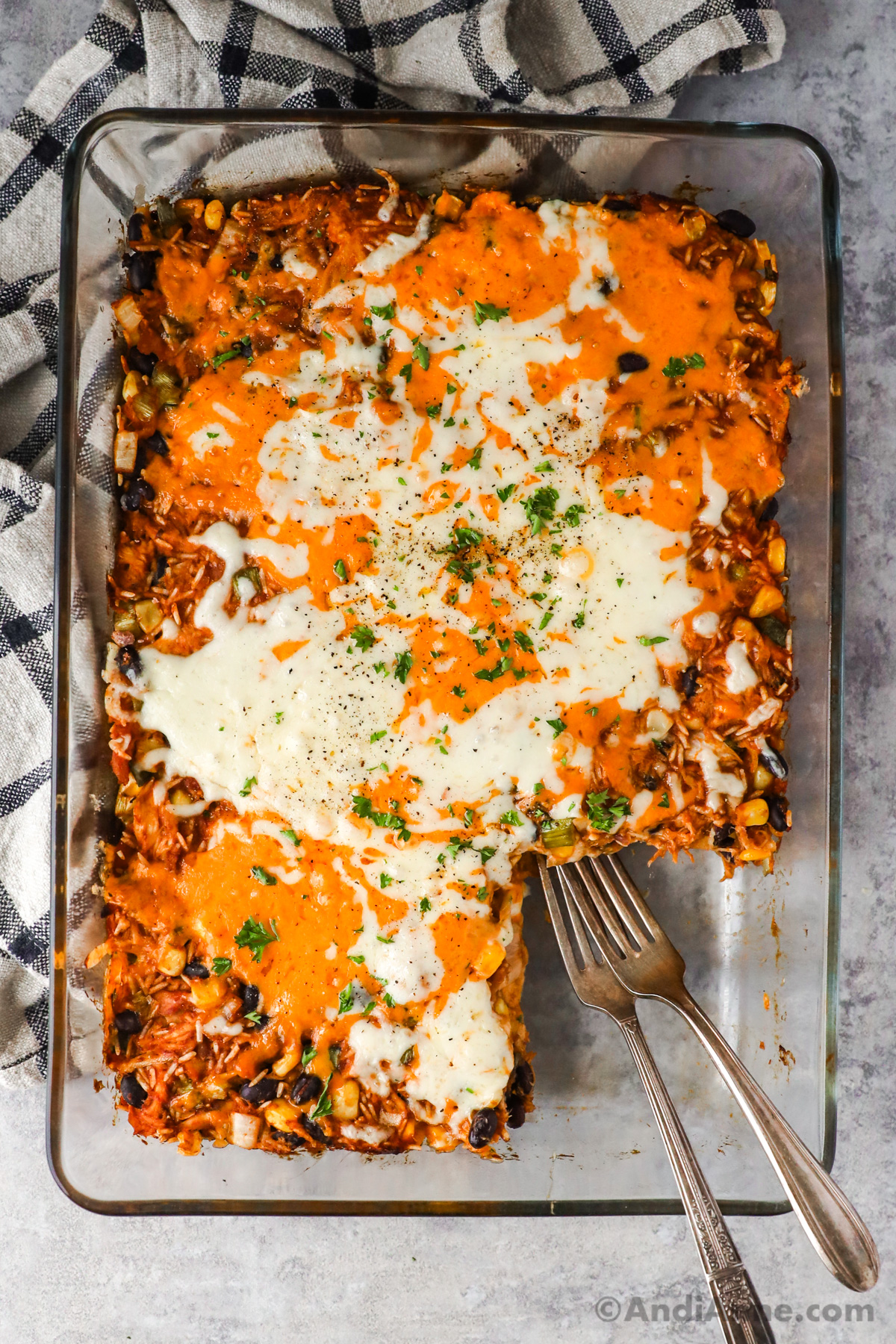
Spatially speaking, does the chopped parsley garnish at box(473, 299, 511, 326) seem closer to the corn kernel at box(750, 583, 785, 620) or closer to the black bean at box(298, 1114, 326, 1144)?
the corn kernel at box(750, 583, 785, 620)

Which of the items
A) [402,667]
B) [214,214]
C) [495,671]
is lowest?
[495,671]

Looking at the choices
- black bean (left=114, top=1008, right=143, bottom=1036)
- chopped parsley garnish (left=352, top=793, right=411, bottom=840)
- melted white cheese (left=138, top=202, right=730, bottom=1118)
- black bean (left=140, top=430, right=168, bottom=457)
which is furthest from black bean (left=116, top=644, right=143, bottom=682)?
black bean (left=114, top=1008, right=143, bottom=1036)

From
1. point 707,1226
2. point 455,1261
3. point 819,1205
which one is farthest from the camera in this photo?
point 455,1261

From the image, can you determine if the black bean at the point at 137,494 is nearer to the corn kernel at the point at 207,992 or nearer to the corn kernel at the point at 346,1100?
the corn kernel at the point at 207,992

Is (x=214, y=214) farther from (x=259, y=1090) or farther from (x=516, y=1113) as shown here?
(x=516, y=1113)

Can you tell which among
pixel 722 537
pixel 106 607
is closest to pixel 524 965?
pixel 722 537

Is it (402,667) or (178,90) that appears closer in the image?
(402,667)

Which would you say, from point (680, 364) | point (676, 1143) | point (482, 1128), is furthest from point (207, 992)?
point (680, 364)
